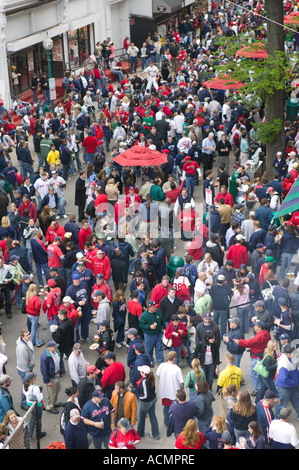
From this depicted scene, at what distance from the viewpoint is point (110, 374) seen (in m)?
11.6

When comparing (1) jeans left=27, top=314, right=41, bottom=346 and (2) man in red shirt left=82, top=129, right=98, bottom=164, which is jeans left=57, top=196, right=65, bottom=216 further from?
(1) jeans left=27, top=314, right=41, bottom=346

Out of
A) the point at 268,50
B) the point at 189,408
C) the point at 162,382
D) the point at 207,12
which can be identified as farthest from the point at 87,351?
the point at 207,12

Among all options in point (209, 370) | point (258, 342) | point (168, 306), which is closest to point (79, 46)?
point (168, 306)

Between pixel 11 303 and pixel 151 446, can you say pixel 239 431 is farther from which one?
pixel 11 303

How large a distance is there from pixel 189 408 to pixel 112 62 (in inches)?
1027

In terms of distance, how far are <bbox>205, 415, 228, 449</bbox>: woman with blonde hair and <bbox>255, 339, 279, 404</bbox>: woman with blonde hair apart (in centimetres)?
180

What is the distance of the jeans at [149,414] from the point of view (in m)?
11.5

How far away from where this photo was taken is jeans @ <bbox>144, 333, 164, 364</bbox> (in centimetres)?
1326

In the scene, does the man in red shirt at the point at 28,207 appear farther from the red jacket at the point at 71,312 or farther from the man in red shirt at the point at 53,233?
the red jacket at the point at 71,312

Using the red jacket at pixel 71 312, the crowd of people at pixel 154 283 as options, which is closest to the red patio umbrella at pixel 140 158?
the crowd of people at pixel 154 283

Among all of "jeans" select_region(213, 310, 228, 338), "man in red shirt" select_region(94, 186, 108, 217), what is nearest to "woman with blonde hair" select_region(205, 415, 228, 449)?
"jeans" select_region(213, 310, 228, 338)

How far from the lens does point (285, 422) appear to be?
10.2 meters

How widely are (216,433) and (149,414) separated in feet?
6.05

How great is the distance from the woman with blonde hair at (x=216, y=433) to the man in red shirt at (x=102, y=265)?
5.50 m
